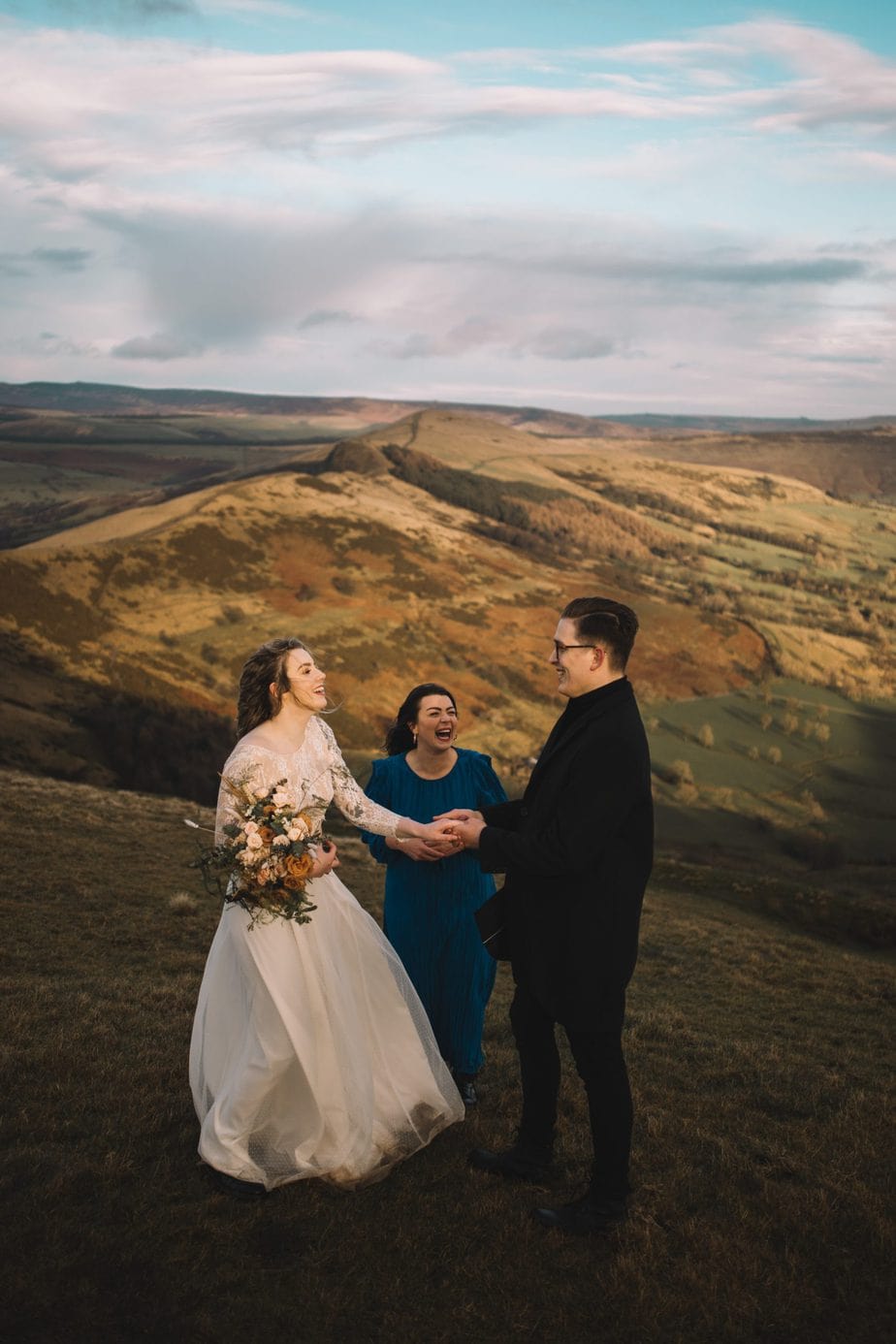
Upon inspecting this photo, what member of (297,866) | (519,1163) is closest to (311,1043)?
(297,866)

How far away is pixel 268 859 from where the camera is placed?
4906mm

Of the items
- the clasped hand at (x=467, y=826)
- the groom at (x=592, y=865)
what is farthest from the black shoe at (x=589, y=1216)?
the clasped hand at (x=467, y=826)

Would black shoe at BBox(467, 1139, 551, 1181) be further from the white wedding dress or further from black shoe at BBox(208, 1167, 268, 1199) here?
black shoe at BBox(208, 1167, 268, 1199)

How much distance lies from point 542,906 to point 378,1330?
6.24 feet

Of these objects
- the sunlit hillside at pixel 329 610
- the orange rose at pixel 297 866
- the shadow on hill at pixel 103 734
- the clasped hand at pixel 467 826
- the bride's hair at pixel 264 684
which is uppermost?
the bride's hair at pixel 264 684

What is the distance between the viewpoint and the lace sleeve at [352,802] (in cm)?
564

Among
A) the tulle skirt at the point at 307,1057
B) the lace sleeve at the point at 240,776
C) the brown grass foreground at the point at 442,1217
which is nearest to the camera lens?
the brown grass foreground at the point at 442,1217

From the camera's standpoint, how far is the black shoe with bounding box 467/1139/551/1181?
206 inches

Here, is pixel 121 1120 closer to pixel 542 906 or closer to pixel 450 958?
pixel 450 958

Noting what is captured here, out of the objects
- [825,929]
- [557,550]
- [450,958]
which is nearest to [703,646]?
[557,550]

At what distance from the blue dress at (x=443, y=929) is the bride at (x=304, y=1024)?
0.73 meters

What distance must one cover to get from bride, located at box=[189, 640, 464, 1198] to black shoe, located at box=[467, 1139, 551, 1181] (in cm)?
36

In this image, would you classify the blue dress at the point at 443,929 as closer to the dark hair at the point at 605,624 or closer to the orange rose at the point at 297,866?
the orange rose at the point at 297,866

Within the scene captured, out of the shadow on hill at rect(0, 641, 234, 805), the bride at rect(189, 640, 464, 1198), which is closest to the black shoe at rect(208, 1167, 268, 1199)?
the bride at rect(189, 640, 464, 1198)
